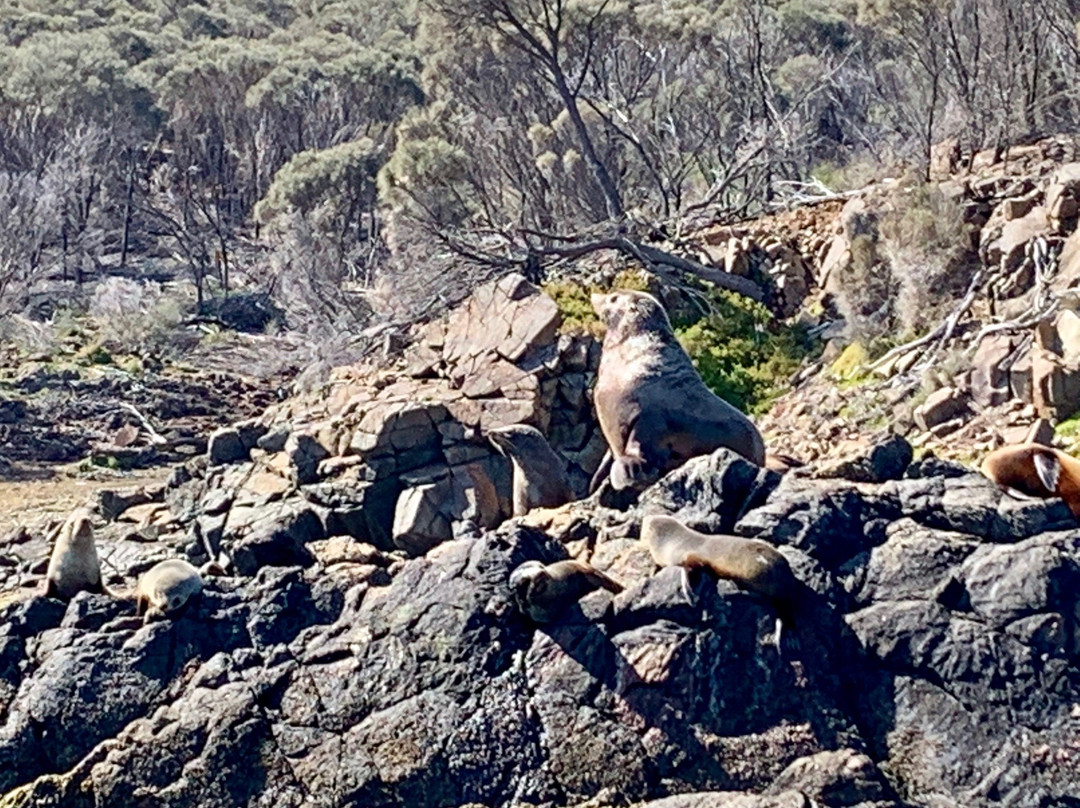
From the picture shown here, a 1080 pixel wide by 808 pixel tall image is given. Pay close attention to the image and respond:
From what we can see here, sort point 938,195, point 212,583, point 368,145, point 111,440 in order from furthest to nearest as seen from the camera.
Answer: point 368,145 < point 111,440 < point 938,195 < point 212,583

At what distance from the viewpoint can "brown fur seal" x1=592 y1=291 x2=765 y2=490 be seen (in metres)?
12.1

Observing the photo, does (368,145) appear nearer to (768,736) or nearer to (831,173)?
(831,173)

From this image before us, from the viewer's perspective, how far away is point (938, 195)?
1769 cm

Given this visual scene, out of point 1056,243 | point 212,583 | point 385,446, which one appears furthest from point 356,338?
point 212,583

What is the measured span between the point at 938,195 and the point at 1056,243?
1701mm

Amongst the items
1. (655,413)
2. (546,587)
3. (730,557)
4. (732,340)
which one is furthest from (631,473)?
→ (732,340)

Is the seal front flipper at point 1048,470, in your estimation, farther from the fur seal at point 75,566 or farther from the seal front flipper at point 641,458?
the fur seal at point 75,566

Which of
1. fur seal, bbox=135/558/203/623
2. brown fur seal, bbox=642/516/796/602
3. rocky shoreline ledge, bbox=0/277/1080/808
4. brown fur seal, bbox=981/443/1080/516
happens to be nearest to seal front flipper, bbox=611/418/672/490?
rocky shoreline ledge, bbox=0/277/1080/808

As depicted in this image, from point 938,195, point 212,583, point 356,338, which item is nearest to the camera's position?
point 212,583

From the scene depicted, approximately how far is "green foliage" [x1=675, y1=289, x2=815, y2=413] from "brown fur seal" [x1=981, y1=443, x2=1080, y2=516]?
7.51 meters

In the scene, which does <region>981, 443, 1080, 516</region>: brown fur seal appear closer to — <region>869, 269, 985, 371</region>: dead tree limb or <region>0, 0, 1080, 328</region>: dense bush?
<region>869, 269, 985, 371</region>: dead tree limb

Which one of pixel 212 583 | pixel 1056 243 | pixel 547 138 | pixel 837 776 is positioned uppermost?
pixel 547 138

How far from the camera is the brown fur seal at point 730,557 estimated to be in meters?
9.09

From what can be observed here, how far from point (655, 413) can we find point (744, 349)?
22.6ft
